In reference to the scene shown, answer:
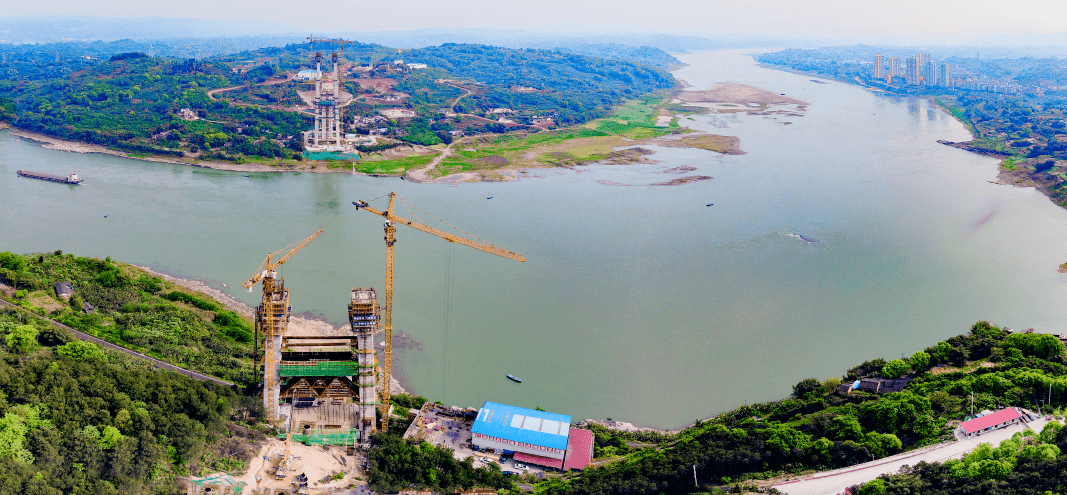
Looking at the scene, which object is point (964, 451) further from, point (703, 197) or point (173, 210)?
point (173, 210)

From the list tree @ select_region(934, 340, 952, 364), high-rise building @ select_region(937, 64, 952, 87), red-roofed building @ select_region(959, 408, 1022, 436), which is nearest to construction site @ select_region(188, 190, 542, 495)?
red-roofed building @ select_region(959, 408, 1022, 436)

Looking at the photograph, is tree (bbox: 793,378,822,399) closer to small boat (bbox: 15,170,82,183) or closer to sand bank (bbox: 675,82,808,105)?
small boat (bbox: 15,170,82,183)

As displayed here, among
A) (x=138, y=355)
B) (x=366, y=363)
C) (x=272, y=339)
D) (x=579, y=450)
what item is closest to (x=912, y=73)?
(x=579, y=450)

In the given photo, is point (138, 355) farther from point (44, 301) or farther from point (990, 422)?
point (990, 422)

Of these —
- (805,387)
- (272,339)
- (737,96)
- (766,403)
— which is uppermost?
(737,96)

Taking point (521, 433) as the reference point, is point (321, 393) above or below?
above

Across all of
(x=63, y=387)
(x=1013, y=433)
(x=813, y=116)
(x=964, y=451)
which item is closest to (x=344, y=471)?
(x=63, y=387)
